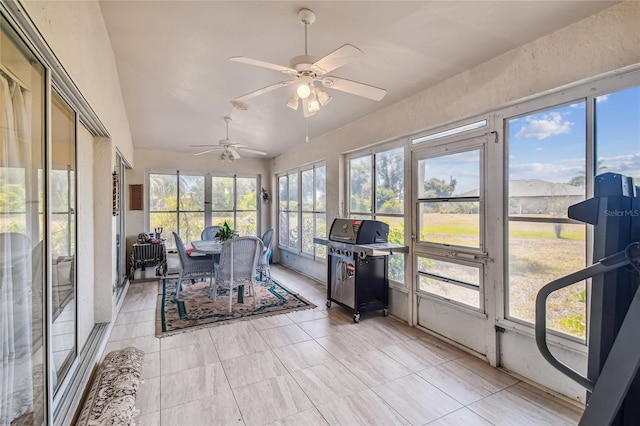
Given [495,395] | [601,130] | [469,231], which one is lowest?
[495,395]

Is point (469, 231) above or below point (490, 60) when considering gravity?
below

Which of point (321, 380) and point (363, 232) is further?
point (363, 232)

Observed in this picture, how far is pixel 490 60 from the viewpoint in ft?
8.63

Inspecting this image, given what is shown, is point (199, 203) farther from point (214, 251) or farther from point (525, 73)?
point (525, 73)

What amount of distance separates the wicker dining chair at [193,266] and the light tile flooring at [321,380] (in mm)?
985

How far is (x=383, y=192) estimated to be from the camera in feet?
13.3

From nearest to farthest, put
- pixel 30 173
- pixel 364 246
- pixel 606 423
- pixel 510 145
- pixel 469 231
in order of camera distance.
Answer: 1. pixel 606 423
2. pixel 30 173
3. pixel 510 145
4. pixel 469 231
5. pixel 364 246

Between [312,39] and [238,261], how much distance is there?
2.73 meters

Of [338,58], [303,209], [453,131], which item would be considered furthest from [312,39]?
[303,209]

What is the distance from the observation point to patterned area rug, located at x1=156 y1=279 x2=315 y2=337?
3.57m

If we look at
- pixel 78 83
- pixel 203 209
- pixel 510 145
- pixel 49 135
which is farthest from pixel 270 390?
pixel 203 209

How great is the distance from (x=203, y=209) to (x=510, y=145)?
19.7ft

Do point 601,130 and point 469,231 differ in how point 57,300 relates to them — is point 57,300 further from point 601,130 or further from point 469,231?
point 601,130

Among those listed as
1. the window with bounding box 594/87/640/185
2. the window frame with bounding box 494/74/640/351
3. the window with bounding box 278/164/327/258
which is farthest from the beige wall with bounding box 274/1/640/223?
the window with bounding box 278/164/327/258
